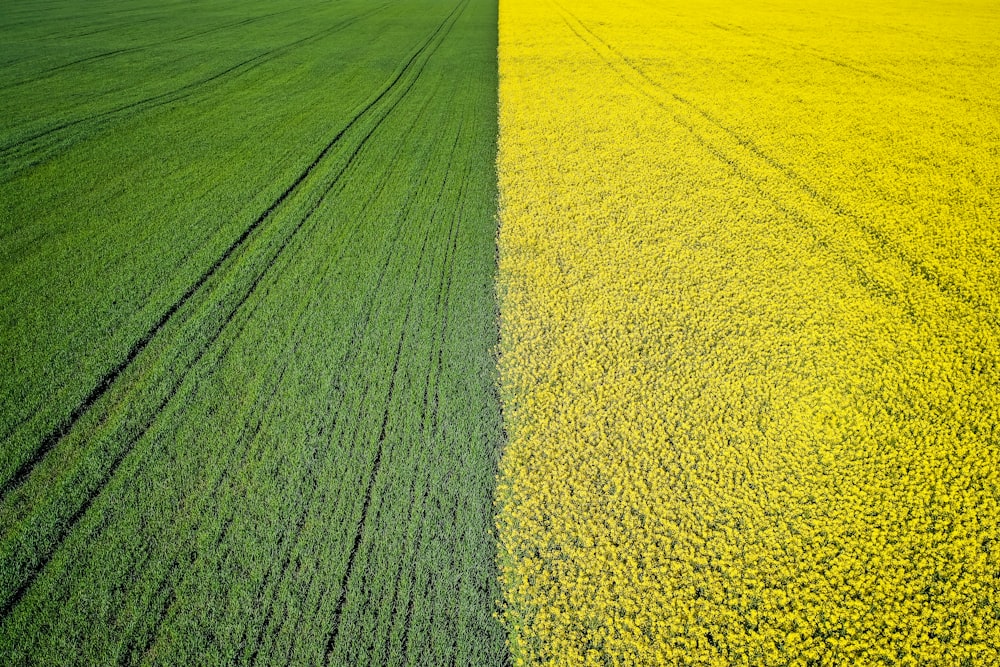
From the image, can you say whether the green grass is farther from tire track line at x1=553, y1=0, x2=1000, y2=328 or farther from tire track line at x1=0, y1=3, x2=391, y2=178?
tire track line at x1=553, y1=0, x2=1000, y2=328

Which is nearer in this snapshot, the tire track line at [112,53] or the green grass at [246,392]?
the green grass at [246,392]

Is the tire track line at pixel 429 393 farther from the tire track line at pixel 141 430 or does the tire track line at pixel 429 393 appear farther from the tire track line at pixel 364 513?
the tire track line at pixel 141 430

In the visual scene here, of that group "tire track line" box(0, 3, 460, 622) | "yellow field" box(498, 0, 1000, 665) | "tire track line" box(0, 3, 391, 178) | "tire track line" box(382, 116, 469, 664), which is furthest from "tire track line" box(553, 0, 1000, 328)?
"tire track line" box(0, 3, 391, 178)

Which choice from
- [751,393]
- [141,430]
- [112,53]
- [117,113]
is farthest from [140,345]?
[112,53]

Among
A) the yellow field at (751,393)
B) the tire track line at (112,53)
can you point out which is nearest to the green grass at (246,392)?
the yellow field at (751,393)

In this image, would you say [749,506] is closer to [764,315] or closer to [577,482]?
[577,482]

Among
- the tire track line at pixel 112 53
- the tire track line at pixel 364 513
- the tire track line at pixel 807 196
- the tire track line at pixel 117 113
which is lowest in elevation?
the tire track line at pixel 364 513

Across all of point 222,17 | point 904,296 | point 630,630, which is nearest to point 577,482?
point 630,630
